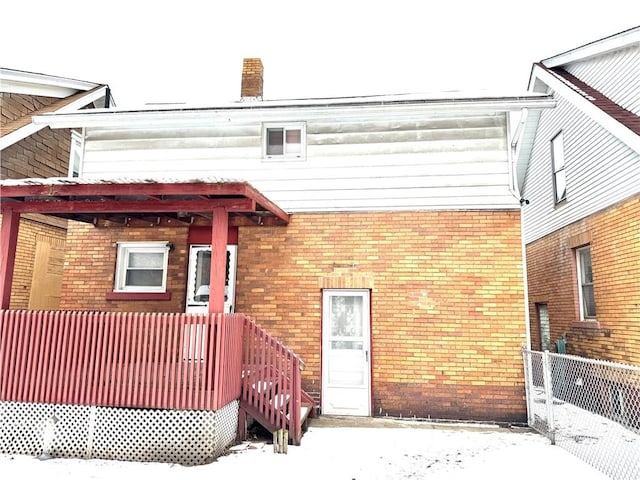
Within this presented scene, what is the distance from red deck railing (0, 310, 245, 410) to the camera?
18.4 ft

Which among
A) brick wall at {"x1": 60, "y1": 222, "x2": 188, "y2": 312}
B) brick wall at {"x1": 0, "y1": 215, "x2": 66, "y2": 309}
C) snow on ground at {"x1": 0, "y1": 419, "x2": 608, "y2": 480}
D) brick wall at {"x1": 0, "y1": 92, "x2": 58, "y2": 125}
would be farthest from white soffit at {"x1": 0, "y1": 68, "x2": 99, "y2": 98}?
snow on ground at {"x1": 0, "y1": 419, "x2": 608, "y2": 480}

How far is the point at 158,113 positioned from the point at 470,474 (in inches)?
309

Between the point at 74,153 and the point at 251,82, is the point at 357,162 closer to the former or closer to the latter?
the point at 251,82

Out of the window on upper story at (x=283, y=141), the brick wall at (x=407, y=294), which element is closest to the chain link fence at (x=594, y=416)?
the brick wall at (x=407, y=294)

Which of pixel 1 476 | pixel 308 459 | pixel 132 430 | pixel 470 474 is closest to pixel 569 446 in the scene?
pixel 470 474

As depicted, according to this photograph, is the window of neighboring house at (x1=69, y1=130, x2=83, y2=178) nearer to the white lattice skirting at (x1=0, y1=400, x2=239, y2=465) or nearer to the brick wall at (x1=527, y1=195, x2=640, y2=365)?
the white lattice skirting at (x1=0, y1=400, x2=239, y2=465)

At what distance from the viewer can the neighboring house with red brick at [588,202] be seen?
7.67m

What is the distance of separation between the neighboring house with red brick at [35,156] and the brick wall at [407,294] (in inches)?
101

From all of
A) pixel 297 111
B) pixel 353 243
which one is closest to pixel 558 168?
pixel 353 243

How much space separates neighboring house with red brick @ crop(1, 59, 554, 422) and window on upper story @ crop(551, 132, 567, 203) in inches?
142

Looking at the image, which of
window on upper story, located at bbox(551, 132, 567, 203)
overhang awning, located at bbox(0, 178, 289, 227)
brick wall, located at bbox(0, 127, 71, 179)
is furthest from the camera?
window on upper story, located at bbox(551, 132, 567, 203)

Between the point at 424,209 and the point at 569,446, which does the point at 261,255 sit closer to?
the point at 424,209

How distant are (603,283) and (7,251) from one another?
1049 centimetres

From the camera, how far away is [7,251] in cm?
630
